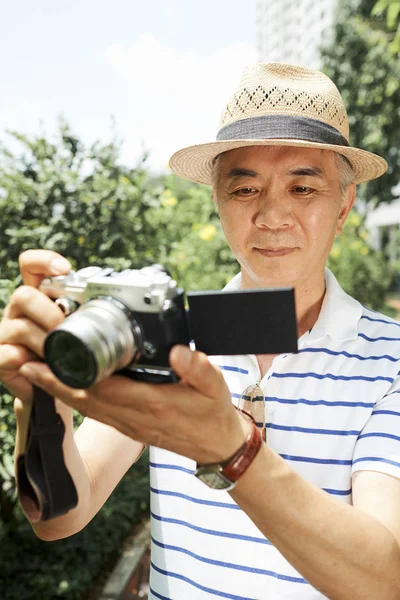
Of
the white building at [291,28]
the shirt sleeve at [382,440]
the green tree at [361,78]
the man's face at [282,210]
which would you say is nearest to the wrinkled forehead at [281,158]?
the man's face at [282,210]

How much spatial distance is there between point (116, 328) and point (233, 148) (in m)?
1.00

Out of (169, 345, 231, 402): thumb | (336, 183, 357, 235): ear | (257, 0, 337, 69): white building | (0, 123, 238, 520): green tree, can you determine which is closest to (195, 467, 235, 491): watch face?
(169, 345, 231, 402): thumb

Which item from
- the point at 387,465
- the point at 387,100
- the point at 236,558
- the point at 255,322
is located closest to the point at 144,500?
the point at 236,558

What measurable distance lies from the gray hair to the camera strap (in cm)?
106

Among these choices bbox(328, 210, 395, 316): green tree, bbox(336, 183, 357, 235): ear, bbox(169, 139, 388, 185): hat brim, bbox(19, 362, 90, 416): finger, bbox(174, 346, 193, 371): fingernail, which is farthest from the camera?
bbox(328, 210, 395, 316): green tree

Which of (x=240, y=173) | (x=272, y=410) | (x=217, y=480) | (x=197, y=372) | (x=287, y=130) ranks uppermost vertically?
(x=287, y=130)

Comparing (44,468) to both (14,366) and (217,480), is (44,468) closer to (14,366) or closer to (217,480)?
(14,366)

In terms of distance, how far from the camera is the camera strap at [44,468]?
1.28m

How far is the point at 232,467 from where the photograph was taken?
42.5 inches

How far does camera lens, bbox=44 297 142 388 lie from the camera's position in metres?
1.00

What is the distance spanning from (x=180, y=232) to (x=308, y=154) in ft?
14.6

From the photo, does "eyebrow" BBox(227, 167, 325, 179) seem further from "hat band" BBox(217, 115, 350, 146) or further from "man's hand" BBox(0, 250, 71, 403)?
"man's hand" BBox(0, 250, 71, 403)

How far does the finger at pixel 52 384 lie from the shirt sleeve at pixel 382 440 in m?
0.75

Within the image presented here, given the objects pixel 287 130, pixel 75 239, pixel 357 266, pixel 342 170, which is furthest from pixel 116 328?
pixel 357 266
